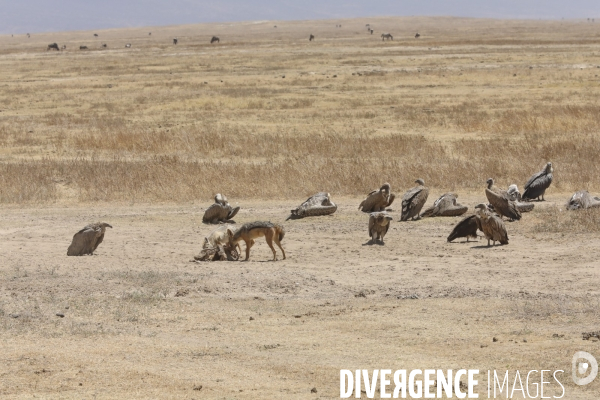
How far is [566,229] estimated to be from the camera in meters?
13.5

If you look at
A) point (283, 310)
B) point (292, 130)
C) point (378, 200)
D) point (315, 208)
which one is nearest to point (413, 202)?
point (378, 200)

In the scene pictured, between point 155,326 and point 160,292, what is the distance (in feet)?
4.22

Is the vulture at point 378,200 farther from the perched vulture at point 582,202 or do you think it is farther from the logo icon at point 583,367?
the logo icon at point 583,367

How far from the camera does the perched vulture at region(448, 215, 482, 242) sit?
12906mm

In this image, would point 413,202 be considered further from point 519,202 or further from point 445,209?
point 519,202

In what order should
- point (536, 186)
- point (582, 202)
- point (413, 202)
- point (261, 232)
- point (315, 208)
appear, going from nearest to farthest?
→ point (261, 232), point (413, 202), point (582, 202), point (315, 208), point (536, 186)

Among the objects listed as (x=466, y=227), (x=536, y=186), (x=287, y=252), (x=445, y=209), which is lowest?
(x=287, y=252)

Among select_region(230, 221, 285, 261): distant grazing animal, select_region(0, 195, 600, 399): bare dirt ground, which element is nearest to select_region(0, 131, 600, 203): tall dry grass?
select_region(0, 195, 600, 399): bare dirt ground

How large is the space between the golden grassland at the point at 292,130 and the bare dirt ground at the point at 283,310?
4.43 m

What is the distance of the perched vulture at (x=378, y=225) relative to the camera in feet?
42.3

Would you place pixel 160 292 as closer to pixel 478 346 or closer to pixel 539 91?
pixel 478 346

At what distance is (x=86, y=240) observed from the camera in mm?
12461

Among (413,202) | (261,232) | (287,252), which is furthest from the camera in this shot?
(413,202)

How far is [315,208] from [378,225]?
2611mm
